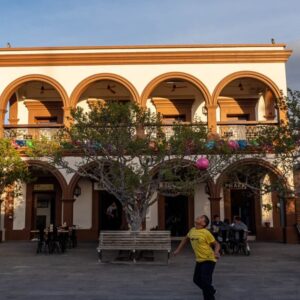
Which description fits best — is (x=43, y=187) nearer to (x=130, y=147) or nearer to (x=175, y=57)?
(x=175, y=57)

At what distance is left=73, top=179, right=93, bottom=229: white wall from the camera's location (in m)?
20.0

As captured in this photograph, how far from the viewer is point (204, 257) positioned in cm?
646

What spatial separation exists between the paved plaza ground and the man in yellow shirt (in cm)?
112

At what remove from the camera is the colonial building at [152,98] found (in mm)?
18656

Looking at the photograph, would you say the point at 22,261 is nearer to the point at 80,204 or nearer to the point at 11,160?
the point at 11,160

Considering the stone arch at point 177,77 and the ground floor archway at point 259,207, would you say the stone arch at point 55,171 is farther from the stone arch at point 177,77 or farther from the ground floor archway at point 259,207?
the ground floor archway at point 259,207

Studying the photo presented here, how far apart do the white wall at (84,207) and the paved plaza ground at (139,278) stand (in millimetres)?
6293

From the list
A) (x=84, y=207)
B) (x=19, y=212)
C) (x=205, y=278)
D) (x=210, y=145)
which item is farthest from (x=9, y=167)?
(x=205, y=278)

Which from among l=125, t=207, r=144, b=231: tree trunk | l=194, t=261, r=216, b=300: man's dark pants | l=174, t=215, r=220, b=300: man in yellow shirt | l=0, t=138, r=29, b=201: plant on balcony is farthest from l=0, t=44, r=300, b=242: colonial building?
l=194, t=261, r=216, b=300: man's dark pants

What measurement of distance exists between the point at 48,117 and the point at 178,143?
1024cm

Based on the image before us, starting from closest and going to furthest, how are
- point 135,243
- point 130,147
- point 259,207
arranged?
point 135,243 < point 130,147 < point 259,207

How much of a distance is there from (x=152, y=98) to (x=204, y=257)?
1487cm

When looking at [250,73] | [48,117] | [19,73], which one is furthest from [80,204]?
[250,73]

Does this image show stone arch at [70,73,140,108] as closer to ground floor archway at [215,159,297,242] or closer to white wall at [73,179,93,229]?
white wall at [73,179,93,229]
